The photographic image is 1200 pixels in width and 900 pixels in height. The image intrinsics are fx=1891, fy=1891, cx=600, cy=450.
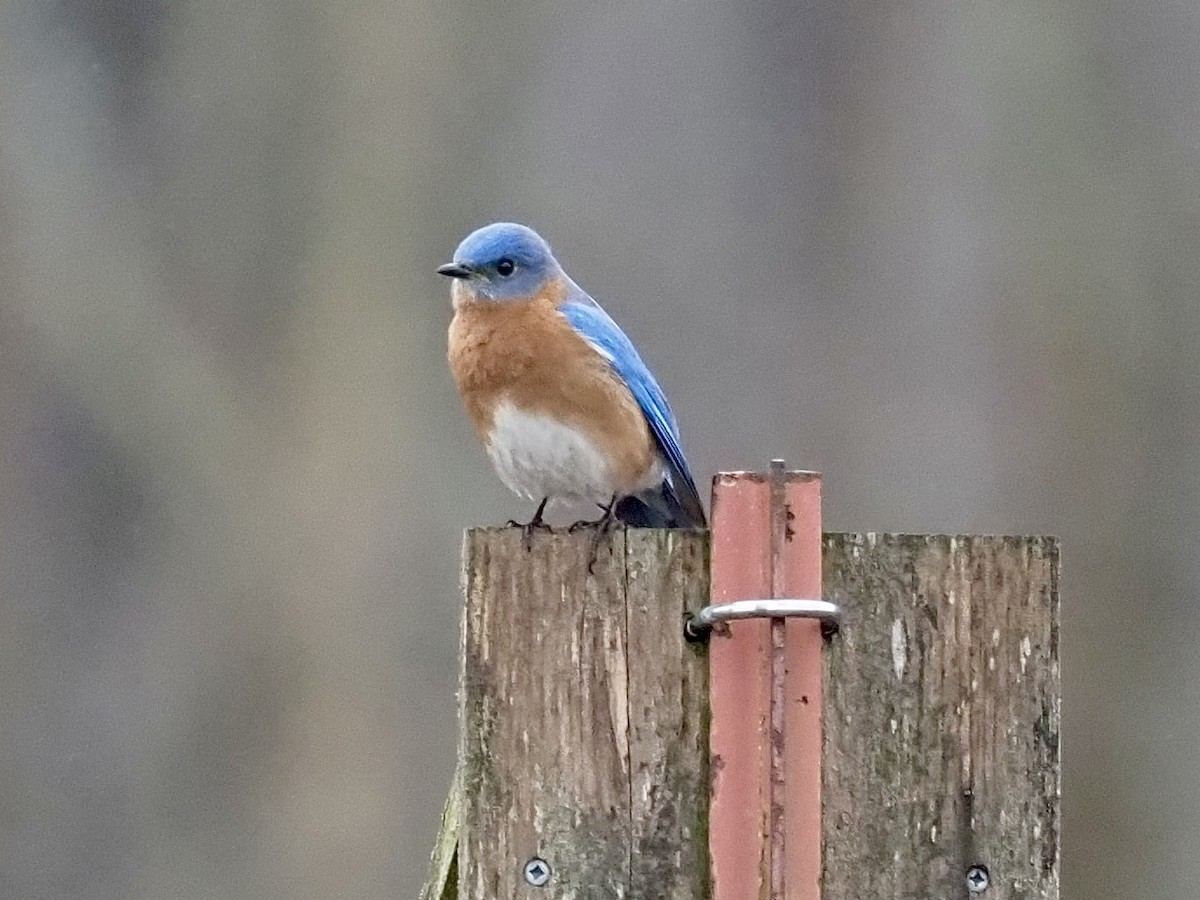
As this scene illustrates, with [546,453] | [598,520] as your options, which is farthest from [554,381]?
[598,520]

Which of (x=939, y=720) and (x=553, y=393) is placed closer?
(x=939, y=720)

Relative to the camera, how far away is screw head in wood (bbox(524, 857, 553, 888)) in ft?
7.02

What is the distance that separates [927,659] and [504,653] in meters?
0.49

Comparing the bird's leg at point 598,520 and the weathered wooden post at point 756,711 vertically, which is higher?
the bird's leg at point 598,520

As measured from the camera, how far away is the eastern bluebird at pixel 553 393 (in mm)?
3510

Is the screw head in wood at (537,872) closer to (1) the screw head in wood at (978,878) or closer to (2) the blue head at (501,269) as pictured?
(1) the screw head in wood at (978,878)

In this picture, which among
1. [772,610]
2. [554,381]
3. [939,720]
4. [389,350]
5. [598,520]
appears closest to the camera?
[772,610]

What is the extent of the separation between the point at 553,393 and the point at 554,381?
0.02m

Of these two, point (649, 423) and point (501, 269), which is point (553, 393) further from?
point (501, 269)

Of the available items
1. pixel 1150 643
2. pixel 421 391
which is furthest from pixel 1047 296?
pixel 421 391

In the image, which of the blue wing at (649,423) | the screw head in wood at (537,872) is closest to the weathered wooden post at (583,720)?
the screw head in wood at (537,872)

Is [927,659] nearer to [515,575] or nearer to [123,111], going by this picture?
[515,575]

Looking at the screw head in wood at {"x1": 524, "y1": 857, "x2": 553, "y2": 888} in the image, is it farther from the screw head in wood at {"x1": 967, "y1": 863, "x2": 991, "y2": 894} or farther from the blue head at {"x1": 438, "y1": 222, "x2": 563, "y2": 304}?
the blue head at {"x1": 438, "y1": 222, "x2": 563, "y2": 304}

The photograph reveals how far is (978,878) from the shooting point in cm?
216
